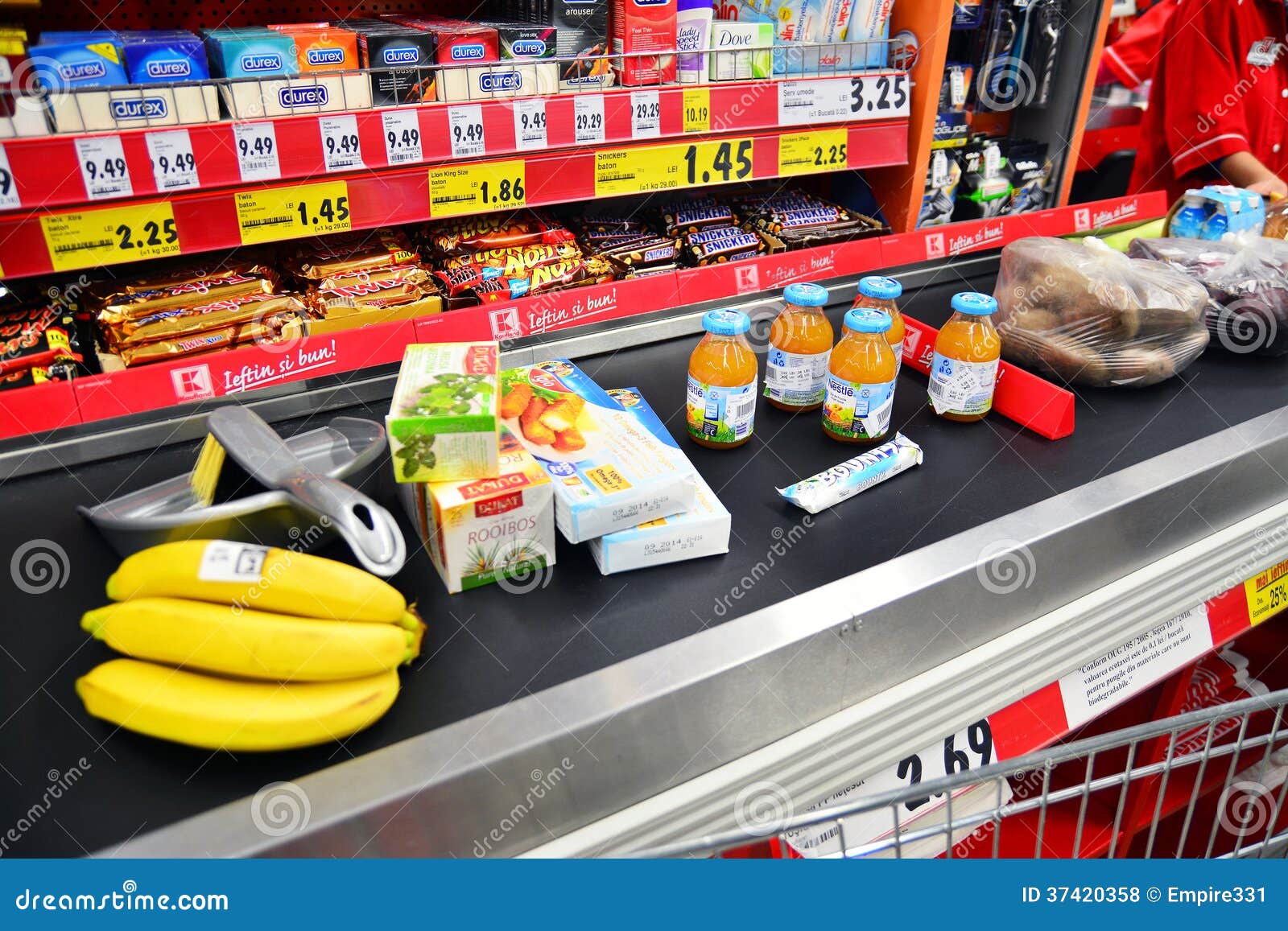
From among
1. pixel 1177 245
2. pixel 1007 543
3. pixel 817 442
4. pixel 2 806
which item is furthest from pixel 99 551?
pixel 1177 245

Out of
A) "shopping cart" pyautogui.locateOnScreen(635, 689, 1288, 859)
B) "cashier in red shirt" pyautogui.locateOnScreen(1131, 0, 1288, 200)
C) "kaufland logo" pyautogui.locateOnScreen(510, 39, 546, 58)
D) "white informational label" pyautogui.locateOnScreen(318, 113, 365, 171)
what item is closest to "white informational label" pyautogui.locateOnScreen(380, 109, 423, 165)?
"white informational label" pyautogui.locateOnScreen(318, 113, 365, 171)

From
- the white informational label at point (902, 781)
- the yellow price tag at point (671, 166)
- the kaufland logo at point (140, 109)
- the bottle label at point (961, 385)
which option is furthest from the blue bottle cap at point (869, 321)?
the kaufland logo at point (140, 109)

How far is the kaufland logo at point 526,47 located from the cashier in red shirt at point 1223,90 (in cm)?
246

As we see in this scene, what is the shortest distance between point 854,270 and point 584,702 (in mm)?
1491

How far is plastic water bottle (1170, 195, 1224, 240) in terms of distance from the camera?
7.07 ft

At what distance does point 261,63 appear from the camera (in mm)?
1641

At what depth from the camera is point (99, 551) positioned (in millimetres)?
1226

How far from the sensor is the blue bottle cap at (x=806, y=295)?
140 cm

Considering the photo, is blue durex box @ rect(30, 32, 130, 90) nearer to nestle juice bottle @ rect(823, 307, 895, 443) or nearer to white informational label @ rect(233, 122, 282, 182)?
white informational label @ rect(233, 122, 282, 182)

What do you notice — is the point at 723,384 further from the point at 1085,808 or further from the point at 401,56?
the point at 401,56

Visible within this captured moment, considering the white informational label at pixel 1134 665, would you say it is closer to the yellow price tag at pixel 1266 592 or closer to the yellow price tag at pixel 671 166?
the yellow price tag at pixel 1266 592

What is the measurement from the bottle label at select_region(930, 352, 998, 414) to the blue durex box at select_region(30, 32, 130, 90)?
60.7 inches

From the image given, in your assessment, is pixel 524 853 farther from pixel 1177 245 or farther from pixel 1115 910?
pixel 1177 245

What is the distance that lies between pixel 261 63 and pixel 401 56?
0.86 ft
